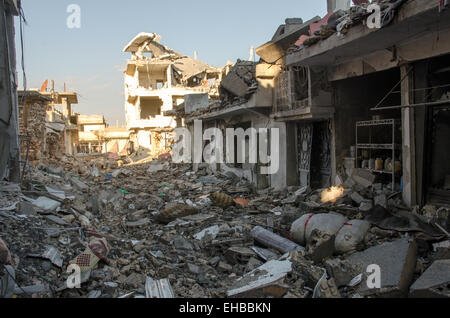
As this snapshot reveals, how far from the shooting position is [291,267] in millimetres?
4711

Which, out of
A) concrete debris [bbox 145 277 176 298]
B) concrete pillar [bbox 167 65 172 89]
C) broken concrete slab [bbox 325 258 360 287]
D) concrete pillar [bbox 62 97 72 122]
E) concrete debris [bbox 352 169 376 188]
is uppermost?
concrete pillar [bbox 167 65 172 89]

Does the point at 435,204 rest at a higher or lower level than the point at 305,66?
lower

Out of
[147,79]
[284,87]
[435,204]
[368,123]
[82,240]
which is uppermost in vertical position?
[147,79]

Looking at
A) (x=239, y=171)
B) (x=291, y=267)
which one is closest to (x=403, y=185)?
(x=291, y=267)

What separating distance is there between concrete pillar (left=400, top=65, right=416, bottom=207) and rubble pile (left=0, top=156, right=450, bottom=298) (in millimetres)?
376

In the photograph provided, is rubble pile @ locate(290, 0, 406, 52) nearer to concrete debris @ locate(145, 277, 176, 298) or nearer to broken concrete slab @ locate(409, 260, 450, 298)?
broken concrete slab @ locate(409, 260, 450, 298)

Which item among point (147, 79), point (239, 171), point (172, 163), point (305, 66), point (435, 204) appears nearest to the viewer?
point (435, 204)

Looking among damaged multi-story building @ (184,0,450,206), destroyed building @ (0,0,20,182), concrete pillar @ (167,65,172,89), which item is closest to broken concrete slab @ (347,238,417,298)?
damaged multi-story building @ (184,0,450,206)

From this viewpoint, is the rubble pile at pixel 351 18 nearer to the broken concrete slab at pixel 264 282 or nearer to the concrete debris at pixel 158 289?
the broken concrete slab at pixel 264 282

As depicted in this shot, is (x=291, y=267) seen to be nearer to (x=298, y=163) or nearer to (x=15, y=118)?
(x=298, y=163)

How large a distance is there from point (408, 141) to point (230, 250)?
12.5ft

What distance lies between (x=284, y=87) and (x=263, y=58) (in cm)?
128

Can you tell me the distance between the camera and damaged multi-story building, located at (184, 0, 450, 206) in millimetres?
5590

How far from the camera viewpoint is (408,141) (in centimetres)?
612
